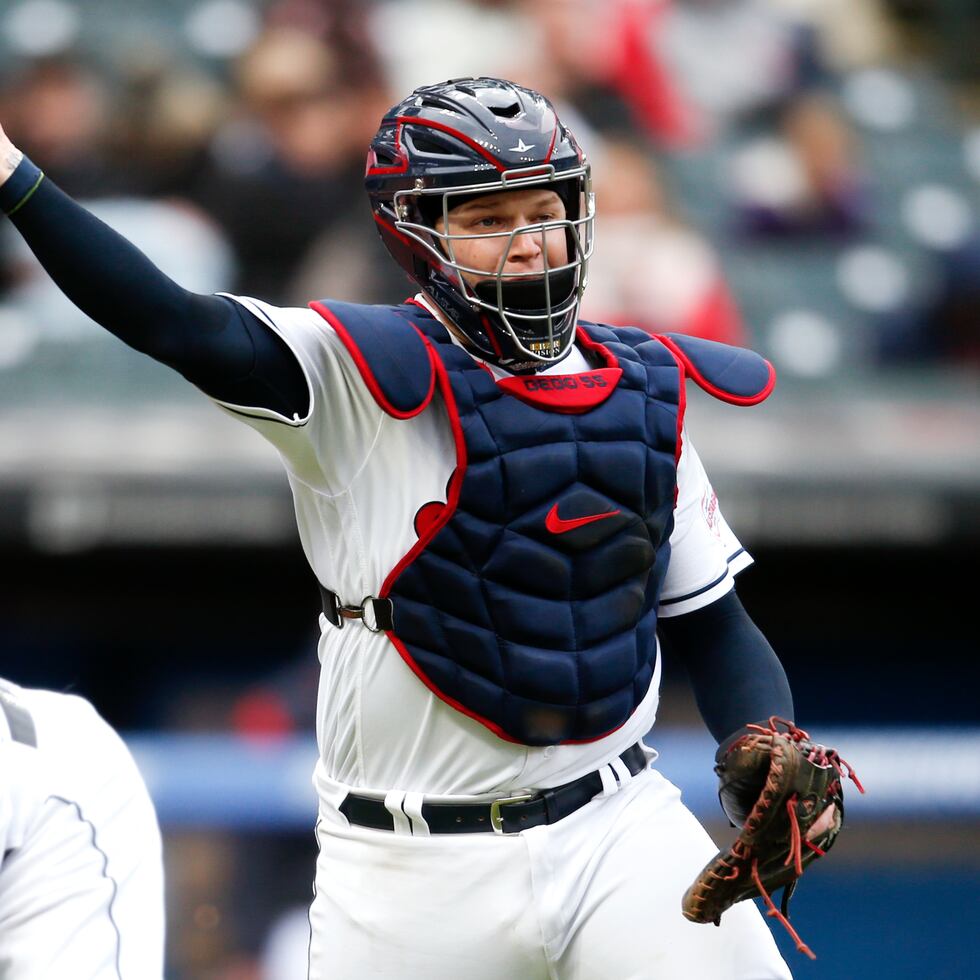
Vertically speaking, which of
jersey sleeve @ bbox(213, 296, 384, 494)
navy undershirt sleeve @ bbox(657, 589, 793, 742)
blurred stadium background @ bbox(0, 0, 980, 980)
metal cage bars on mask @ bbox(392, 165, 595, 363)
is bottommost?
blurred stadium background @ bbox(0, 0, 980, 980)

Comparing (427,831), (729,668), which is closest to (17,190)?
(427,831)

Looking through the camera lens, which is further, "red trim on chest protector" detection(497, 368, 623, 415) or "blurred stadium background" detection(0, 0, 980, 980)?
"blurred stadium background" detection(0, 0, 980, 980)

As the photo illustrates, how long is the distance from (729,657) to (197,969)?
3.85 meters

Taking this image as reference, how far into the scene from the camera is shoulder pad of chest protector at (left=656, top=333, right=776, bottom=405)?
2.77m

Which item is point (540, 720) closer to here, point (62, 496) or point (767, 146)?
point (62, 496)

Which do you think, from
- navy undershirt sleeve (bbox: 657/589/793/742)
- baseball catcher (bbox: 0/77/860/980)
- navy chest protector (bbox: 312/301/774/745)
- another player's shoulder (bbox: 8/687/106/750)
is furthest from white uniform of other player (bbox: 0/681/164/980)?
navy undershirt sleeve (bbox: 657/589/793/742)

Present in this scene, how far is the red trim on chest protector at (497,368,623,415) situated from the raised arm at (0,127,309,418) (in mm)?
381

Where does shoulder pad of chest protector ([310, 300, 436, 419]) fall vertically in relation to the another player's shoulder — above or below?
above

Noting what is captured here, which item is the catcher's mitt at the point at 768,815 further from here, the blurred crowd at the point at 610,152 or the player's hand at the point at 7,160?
the blurred crowd at the point at 610,152

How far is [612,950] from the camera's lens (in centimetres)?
252

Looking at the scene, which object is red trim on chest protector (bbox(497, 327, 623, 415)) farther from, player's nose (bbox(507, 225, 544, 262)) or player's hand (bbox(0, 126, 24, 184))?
player's hand (bbox(0, 126, 24, 184))

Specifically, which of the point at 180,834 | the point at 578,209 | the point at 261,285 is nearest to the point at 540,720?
the point at 578,209

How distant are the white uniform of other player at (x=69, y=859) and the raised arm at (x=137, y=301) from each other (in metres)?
0.57

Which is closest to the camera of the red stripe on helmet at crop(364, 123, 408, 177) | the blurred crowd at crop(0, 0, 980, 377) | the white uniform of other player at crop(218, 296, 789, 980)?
the white uniform of other player at crop(218, 296, 789, 980)
